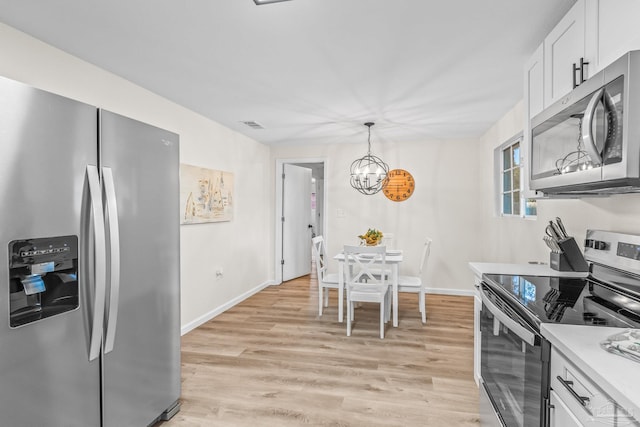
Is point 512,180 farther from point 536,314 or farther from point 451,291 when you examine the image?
point 536,314

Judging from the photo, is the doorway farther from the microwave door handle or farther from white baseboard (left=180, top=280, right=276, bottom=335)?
the microwave door handle

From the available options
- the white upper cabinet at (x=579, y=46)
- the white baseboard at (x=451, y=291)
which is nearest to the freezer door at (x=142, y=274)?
the white upper cabinet at (x=579, y=46)

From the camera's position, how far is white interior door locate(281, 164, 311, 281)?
6098 millimetres

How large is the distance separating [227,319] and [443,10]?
12.0 ft

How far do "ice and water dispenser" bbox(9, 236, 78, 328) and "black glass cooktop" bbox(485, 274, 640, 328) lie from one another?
1884mm

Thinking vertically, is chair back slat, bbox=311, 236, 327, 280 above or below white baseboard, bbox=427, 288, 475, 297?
above

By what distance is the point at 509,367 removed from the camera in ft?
5.14

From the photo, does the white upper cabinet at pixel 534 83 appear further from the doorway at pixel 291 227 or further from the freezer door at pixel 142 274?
the doorway at pixel 291 227

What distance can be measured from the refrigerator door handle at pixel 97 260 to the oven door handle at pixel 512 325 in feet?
5.91

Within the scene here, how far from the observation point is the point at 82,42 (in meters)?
2.28

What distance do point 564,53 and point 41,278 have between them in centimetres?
258

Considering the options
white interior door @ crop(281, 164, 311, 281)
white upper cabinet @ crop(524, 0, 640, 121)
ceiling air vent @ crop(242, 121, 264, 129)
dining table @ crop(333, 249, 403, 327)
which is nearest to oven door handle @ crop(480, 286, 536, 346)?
white upper cabinet @ crop(524, 0, 640, 121)

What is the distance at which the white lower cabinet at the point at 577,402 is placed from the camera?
88 cm

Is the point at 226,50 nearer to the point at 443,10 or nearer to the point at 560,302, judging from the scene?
the point at 443,10
